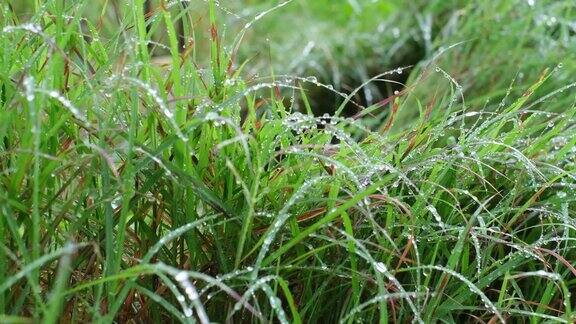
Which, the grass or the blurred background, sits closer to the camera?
the grass

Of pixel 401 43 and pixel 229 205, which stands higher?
pixel 229 205

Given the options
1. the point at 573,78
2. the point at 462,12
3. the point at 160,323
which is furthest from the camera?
the point at 462,12

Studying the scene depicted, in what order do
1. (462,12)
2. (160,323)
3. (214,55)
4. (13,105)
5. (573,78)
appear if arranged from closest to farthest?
(13,105), (160,323), (214,55), (573,78), (462,12)

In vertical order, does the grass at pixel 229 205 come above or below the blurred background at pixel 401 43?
above

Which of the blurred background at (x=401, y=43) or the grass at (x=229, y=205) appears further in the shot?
the blurred background at (x=401, y=43)

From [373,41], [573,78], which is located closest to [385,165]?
[573,78]

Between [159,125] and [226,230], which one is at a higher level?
[159,125]

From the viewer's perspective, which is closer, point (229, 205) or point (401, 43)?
point (229, 205)

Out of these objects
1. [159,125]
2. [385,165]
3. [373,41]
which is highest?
[159,125]

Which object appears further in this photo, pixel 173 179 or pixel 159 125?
pixel 159 125

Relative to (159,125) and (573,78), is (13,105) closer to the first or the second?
(159,125)

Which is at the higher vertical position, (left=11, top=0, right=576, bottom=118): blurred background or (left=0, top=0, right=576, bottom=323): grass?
(left=0, top=0, right=576, bottom=323): grass
